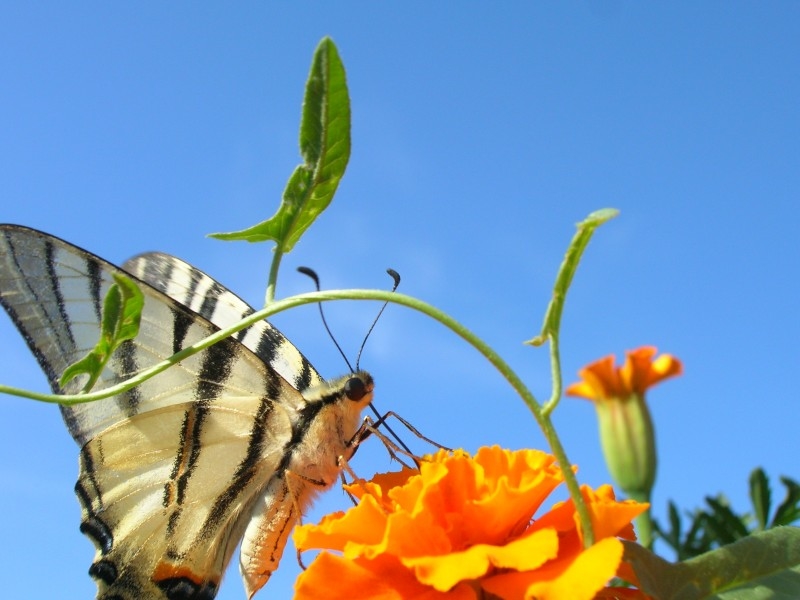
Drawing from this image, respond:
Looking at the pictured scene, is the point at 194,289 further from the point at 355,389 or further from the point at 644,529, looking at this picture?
the point at 644,529

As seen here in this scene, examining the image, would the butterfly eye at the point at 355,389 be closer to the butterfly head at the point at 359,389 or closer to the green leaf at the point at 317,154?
the butterfly head at the point at 359,389

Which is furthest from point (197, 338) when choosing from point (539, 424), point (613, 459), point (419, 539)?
point (613, 459)

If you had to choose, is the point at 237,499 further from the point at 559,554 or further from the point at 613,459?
the point at 613,459

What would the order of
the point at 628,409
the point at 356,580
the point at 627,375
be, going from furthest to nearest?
the point at 627,375
the point at 628,409
the point at 356,580

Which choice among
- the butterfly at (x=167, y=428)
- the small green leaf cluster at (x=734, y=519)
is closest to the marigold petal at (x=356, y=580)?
the butterfly at (x=167, y=428)

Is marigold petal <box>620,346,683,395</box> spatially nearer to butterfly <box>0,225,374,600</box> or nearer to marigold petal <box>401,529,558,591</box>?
butterfly <box>0,225,374,600</box>

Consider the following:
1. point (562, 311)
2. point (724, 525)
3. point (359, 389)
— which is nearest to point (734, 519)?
point (724, 525)

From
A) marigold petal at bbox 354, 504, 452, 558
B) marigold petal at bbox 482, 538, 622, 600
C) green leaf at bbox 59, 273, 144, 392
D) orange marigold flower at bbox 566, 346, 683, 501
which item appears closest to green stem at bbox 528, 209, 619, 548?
marigold petal at bbox 482, 538, 622, 600
